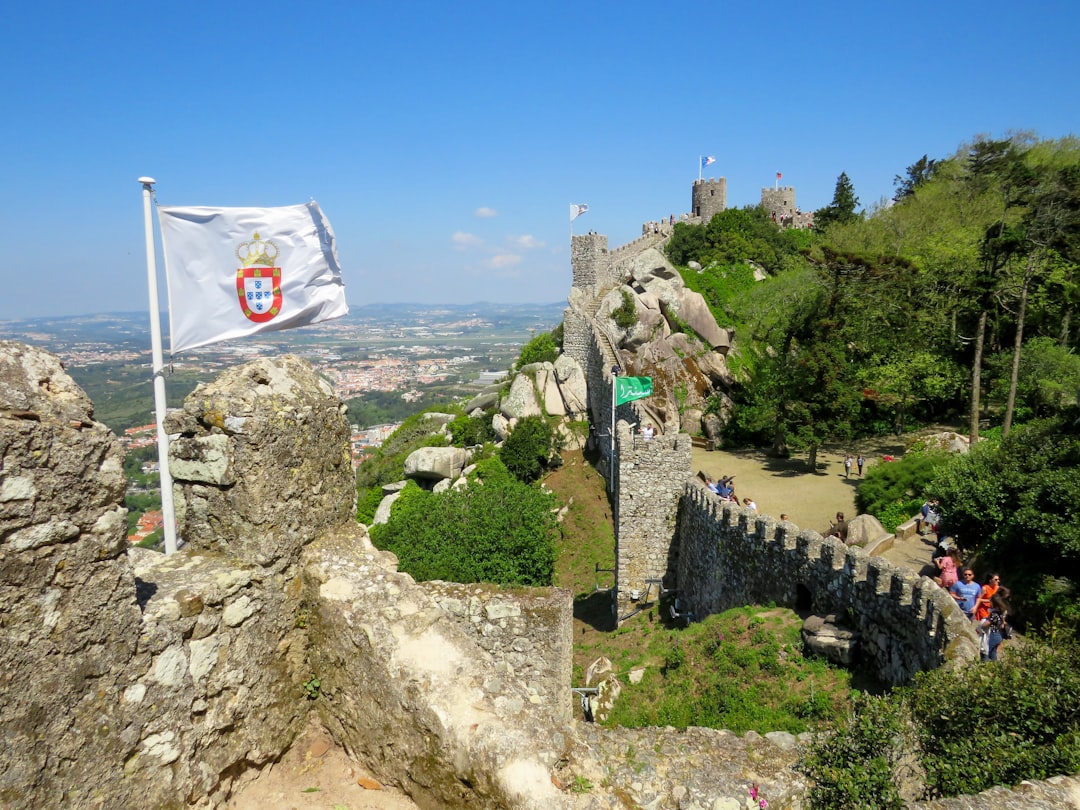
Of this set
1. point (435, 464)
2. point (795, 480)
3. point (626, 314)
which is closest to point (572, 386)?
point (626, 314)

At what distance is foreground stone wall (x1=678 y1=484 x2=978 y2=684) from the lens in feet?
26.2

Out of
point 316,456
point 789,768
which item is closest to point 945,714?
point 789,768

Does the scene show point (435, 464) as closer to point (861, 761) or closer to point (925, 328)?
point (925, 328)

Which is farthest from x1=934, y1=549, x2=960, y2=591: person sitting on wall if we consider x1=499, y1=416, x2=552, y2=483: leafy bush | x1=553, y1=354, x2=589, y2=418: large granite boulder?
x1=553, y1=354, x2=589, y2=418: large granite boulder

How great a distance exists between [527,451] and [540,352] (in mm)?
10240

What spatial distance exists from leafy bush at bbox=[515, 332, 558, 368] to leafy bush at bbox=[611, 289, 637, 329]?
521cm

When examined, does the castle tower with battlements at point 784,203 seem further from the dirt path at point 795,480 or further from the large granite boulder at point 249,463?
the large granite boulder at point 249,463

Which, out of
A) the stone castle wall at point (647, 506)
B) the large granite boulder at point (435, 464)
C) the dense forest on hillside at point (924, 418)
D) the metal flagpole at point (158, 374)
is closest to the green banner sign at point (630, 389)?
the stone castle wall at point (647, 506)

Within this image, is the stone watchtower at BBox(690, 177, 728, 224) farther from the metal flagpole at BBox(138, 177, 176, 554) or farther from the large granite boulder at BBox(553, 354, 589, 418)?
the metal flagpole at BBox(138, 177, 176, 554)

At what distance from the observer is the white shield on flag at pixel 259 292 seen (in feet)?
21.8

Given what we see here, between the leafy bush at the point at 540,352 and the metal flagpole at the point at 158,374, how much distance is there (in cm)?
2646

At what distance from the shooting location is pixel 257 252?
263 inches

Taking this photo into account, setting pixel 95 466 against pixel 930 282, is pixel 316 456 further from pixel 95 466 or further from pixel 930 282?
pixel 930 282

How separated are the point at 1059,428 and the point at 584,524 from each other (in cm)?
1322
